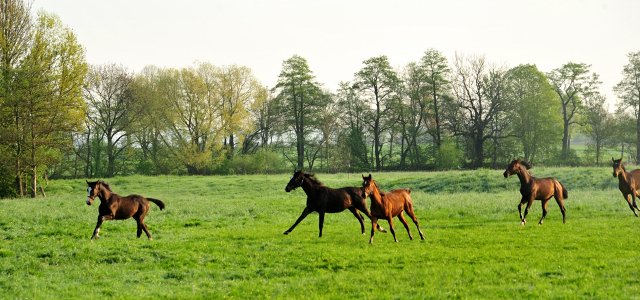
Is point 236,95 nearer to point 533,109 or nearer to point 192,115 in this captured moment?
point 192,115

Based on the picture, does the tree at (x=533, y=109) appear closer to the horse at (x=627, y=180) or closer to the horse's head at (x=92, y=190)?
the horse at (x=627, y=180)

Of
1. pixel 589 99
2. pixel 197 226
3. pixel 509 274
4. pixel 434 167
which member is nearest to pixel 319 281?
pixel 509 274

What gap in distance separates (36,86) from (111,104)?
24783mm

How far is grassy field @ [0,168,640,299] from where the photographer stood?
8.02m

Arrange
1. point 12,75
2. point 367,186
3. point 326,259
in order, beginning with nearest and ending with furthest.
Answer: point 326,259
point 367,186
point 12,75

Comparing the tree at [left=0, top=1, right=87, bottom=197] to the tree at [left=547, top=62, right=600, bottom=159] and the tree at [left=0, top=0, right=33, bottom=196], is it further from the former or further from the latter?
the tree at [left=547, top=62, right=600, bottom=159]

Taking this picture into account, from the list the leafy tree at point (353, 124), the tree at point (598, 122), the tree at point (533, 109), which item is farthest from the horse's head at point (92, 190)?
the tree at point (598, 122)

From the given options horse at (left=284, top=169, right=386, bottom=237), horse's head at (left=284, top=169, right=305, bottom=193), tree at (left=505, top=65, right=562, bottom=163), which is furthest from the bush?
horse's head at (left=284, top=169, right=305, bottom=193)

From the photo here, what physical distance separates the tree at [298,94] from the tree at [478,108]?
762 inches

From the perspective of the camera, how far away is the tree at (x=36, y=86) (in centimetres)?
3244

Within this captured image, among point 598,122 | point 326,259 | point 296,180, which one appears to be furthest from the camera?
point 598,122

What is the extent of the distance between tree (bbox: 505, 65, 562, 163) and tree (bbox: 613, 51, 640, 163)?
889 centimetres

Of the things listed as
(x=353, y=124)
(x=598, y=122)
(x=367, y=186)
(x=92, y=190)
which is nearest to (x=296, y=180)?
(x=367, y=186)

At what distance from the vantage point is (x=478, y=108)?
5928 centimetres
